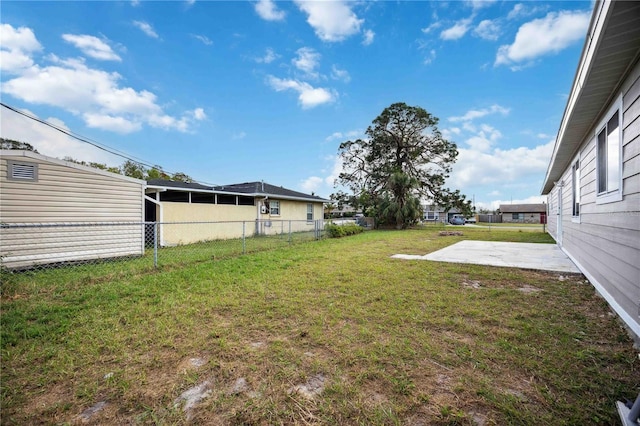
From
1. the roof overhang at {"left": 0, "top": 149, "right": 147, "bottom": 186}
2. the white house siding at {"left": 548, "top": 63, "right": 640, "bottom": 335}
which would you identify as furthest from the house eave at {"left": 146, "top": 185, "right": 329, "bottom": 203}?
the white house siding at {"left": 548, "top": 63, "right": 640, "bottom": 335}

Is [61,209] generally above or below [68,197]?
below

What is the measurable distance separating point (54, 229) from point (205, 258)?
3.69m

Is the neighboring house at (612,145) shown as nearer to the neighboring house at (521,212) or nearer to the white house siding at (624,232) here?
the white house siding at (624,232)

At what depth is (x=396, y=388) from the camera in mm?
1826

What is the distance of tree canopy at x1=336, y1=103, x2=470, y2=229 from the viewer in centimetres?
2202

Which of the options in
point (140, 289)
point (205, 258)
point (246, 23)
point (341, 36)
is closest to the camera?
point (140, 289)

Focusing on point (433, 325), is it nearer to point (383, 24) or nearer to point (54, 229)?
point (54, 229)

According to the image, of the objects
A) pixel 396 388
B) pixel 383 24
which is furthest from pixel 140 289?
pixel 383 24

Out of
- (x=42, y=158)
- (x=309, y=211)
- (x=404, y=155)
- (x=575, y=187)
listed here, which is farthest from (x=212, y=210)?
(x=404, y=155)

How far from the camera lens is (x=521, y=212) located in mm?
47219

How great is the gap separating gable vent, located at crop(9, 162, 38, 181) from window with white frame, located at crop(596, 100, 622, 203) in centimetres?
1058

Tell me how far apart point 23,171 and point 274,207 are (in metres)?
10.5

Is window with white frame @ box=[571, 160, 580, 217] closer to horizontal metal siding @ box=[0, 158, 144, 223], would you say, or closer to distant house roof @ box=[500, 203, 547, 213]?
horizontal metal siding @ box=[0, 158, 144, 223]

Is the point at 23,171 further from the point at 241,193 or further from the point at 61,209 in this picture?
the point at 241,193
